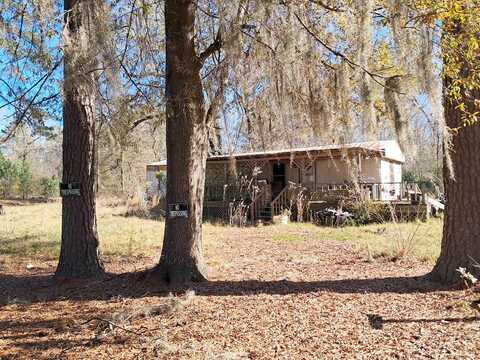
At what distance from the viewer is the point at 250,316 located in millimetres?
3752

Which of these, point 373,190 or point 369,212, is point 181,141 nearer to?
point 369,212

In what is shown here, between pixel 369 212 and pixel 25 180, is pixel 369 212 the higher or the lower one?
the lower one

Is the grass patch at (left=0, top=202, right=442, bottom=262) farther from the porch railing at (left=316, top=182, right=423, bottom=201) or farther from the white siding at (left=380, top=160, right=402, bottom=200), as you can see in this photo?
the white siding at (left=380, top=160, right=402, bottom=200)

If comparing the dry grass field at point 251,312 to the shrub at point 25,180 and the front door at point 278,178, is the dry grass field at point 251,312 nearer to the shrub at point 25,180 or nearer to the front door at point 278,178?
the front door at point 278,178

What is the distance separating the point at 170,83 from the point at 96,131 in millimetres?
1650

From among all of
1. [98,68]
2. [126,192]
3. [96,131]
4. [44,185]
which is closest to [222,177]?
[126,192]

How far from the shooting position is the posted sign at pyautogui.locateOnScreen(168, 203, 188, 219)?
5020 mm

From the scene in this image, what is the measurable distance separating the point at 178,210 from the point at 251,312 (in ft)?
5.40

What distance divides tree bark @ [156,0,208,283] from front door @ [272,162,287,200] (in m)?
13.3

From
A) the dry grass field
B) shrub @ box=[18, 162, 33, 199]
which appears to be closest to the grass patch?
the dry grass field

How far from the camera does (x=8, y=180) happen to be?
3189 centimetres

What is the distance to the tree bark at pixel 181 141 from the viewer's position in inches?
197

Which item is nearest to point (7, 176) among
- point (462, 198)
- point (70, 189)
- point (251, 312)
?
point (70, 189)

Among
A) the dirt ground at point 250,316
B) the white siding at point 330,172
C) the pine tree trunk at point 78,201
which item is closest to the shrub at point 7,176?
the white siding at point 330,172
